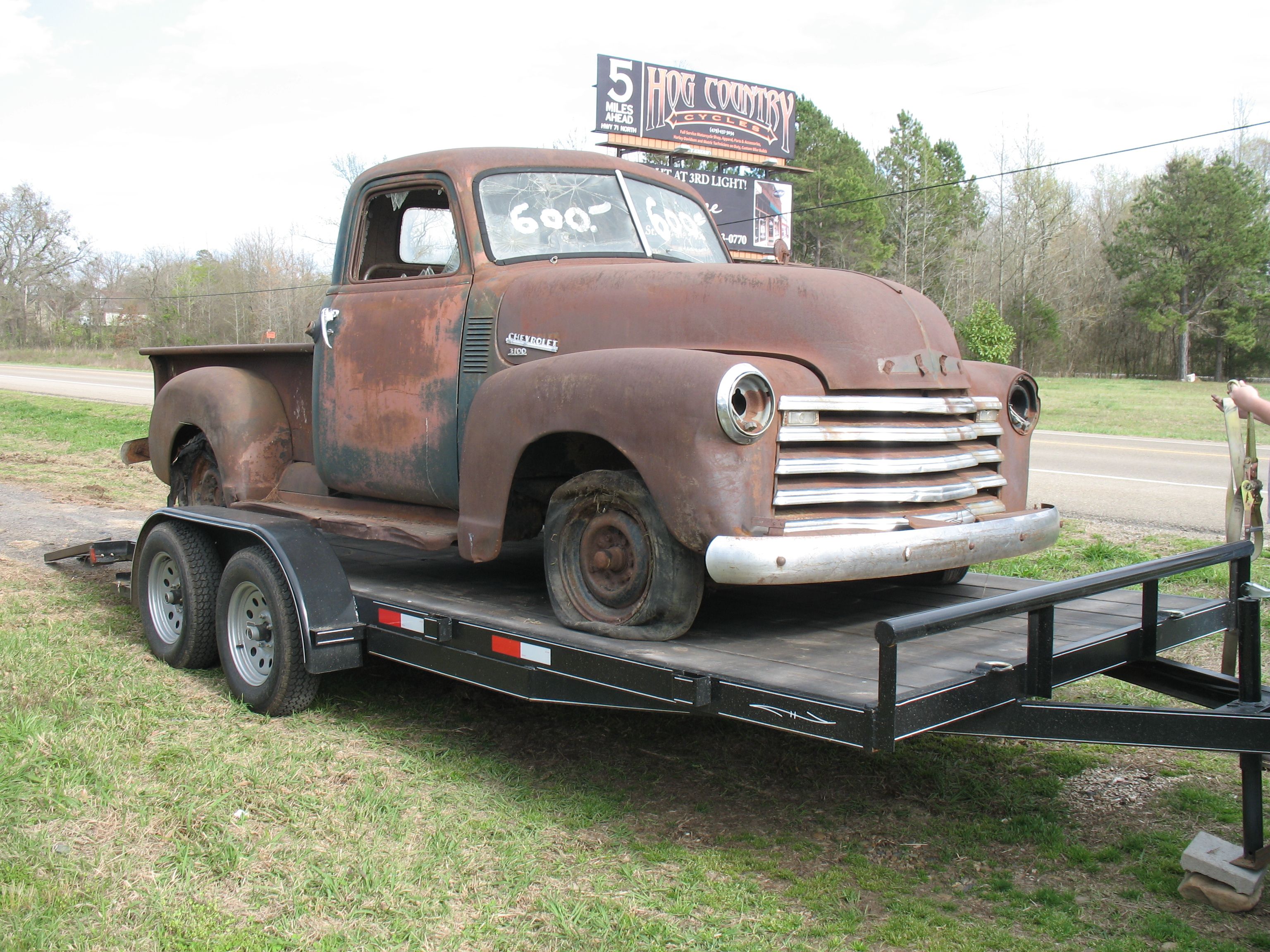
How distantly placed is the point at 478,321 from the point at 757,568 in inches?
72.6

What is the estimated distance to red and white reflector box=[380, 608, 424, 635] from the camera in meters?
4.03

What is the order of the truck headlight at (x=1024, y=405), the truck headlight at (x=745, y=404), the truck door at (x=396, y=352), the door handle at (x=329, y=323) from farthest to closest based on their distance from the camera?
the door handle at (x=329, y=323), the truck door at (x=396, y=352), the truck headlight at (x=1024, y=405), the truck headlight at (x=745, y=404)

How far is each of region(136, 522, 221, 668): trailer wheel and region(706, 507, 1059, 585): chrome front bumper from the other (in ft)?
9.24

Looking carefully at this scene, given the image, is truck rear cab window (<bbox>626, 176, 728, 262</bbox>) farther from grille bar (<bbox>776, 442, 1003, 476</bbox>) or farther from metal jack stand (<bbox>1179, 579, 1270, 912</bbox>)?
metal jack stand (<bbox>1179, 579, 1270, 912</bbox>)

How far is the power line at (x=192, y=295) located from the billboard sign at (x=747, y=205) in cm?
2046

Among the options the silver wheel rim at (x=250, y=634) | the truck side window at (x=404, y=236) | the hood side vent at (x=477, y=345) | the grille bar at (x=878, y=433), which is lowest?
the silver wheel rim at (x=250, y=634)

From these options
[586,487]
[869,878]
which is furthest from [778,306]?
[869,878]

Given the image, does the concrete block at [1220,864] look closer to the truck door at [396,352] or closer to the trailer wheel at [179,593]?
the truck door at [396,352]

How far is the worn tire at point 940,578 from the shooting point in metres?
4.60

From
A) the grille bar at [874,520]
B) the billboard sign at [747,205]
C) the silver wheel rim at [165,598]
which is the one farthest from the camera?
the billboard sign at [747,205]

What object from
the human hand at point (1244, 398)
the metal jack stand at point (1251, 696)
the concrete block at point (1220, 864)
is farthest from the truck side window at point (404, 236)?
the concrete block at point (1220, 864)

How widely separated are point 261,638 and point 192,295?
201 feet

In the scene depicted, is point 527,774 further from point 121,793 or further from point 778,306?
point 778,306

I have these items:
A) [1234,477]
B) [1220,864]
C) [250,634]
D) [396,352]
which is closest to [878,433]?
[1234,477]
